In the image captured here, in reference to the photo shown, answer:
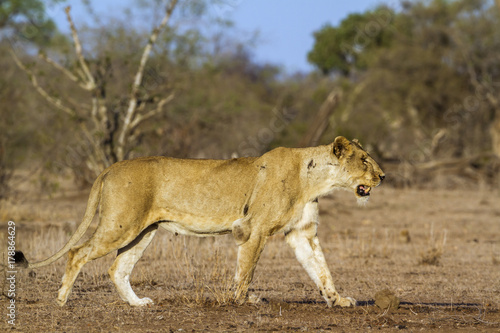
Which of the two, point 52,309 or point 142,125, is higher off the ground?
point 142,125

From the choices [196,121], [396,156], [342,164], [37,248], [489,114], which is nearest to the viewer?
[342,164]

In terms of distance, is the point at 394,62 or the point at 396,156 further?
the point at 394,62

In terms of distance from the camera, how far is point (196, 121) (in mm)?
19156

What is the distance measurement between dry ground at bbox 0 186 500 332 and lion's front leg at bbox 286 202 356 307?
8.1 inches

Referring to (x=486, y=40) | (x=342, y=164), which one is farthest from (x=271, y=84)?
(x=342, y=164)

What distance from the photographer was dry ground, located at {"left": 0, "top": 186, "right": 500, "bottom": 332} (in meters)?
5.61

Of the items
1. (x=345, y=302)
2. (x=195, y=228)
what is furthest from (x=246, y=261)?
(x=345, y=302)

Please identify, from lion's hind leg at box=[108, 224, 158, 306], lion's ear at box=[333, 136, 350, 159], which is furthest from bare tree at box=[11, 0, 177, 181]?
lion's ear at box=[333, 136, 350, 159]

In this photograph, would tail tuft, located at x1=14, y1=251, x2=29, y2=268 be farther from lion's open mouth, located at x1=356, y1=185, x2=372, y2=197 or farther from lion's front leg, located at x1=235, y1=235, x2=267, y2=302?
lion's open mouth, located at x1=356, y1=185, x2=372, y2=197

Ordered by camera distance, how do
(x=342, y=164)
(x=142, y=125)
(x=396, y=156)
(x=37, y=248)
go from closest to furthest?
(x=342, y=164) → (x=37, y=248) → (x=142, y=125) → (x=396, y=156)

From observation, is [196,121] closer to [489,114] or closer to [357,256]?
[357,256]

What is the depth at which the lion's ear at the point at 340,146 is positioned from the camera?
20.9 feet

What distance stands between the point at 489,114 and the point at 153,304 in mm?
26601

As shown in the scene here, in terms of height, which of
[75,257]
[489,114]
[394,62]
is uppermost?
[394,62]
